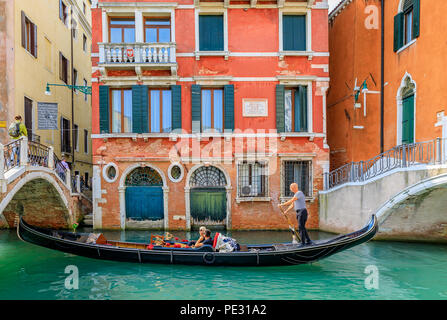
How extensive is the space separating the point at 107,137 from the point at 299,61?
6576 mm

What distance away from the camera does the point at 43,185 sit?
9.20 m

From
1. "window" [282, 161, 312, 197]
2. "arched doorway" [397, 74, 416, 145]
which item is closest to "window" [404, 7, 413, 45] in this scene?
"arched doorway" [397, 74, 416, 145]

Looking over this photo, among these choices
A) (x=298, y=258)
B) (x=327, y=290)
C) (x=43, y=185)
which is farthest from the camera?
(x=43, y=185)

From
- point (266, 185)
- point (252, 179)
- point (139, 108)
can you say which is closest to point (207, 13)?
point (139, 108)

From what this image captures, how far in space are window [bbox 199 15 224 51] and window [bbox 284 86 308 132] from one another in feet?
8.91

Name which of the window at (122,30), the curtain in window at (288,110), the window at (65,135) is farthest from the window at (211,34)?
the window at (65,135)

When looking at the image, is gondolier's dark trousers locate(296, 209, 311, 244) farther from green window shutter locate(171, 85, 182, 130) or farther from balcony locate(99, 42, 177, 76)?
balcony locate(99, 42, 177, 76)

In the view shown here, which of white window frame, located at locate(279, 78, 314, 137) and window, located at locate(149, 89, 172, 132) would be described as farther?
window, located at locate(149, 89, 172, 132)

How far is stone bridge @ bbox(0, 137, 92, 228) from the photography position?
23.8ft

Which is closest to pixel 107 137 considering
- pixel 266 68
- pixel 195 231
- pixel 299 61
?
pixel 195 231

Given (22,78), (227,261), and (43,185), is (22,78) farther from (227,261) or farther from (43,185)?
(227,261)

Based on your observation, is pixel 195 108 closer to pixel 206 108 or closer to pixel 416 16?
pixel 206 108

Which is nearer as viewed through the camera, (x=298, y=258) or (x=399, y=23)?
(x=298, y=258)

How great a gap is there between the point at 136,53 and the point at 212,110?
2891mm
